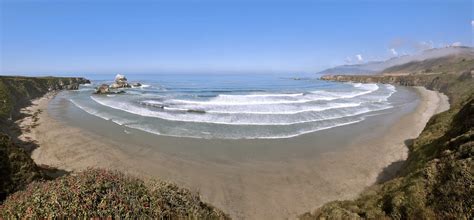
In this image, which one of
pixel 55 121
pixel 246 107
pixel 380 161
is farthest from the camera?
pixel 246 107

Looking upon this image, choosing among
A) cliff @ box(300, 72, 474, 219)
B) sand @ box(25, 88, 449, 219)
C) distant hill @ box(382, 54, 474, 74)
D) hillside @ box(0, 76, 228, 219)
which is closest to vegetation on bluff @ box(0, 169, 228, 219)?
hillside @ box(0, 76, 228, 219)

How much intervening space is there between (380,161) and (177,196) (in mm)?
12013

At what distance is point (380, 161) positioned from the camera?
1401 cm

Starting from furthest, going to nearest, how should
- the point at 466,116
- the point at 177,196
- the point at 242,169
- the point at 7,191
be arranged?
the point at 242,169, the point at 466,116, the point at 7,191, the point at 177,196

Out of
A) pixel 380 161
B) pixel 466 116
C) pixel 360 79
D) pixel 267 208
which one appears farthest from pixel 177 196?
pixel 360 79

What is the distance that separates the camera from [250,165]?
44.8ft

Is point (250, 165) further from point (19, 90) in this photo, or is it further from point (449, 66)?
point (449, 66)

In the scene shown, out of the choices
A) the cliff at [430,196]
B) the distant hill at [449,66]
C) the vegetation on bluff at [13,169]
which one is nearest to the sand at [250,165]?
the cliff at [430,196]

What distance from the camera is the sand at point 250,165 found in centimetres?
1048

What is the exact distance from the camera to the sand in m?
10.5

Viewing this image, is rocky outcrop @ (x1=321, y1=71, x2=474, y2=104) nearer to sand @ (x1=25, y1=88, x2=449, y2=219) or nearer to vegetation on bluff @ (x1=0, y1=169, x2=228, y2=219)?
sand @ (x1=25, y1=88, x2=449, y2=219)

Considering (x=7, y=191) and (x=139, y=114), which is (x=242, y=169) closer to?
(x=7, y=191)

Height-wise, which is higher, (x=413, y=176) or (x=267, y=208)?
(x=413, y=176)

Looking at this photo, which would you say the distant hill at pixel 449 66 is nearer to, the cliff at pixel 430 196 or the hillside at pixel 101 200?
the cliff at pixel 430 196
